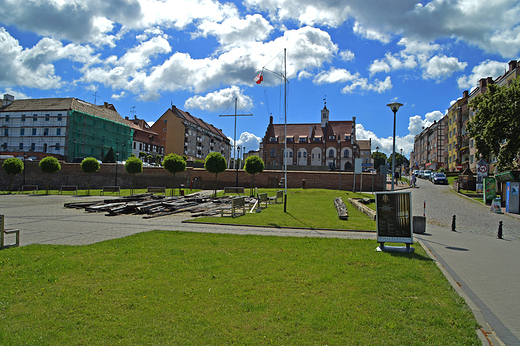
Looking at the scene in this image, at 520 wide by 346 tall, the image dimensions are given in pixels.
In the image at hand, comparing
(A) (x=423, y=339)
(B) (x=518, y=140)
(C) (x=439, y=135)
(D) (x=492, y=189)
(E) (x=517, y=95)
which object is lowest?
(A) (x=423, y=339)

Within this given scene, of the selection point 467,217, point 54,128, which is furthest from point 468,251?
point 54,128

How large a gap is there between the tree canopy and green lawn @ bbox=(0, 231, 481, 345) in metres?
23.1

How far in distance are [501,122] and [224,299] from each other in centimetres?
2888

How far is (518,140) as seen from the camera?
24.9m

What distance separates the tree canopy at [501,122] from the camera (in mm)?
24828

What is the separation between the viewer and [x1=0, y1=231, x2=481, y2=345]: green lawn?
384 centimetres

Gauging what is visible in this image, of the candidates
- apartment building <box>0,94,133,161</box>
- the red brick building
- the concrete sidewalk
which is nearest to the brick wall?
apartment building <box>0,94,133,161</box>

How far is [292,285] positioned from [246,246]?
3.52m

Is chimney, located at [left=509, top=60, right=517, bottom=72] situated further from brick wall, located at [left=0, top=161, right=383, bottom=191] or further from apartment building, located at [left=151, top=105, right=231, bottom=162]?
apartment building, located at [left=151, top=105, right=231, bottom=162]

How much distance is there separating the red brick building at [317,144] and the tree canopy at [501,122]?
5172cm

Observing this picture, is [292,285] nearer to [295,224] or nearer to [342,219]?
[295,224]

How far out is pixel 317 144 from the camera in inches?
3268

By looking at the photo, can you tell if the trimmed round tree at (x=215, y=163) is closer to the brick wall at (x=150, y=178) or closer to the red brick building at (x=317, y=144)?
the brick wall at (x=150, y=178)

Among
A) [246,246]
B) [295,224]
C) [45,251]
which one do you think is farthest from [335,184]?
[45,251]
